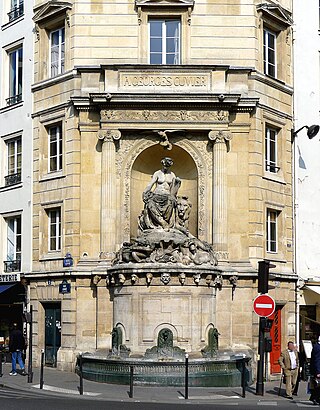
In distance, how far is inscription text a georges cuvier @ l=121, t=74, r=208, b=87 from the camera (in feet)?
99.8

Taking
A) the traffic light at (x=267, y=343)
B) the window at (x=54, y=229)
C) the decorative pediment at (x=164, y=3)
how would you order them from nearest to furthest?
the traffic light at (x=267, y=343) < the decorative pediment at (x=164, y=3) < the window at (x=54, y=229)

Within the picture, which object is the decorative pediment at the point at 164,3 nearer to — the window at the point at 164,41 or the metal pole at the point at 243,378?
the window at the point at 164,41

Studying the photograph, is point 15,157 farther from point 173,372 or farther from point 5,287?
point 173,372

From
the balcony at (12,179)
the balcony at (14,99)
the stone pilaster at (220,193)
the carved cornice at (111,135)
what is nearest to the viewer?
the stone pilaster at (220,193)

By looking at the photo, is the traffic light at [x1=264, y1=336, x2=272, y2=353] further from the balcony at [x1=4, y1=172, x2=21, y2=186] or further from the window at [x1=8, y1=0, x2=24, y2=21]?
the window at [x1=8, y1=0, x2=24, y2=21]

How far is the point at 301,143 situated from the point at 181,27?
6.40 meters

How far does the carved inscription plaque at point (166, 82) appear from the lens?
99.8 ft

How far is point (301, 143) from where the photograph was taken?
34.1 m

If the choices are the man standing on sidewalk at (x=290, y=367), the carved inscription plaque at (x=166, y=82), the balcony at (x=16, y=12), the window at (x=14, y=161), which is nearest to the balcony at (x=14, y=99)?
the window at (x=14, y=161)

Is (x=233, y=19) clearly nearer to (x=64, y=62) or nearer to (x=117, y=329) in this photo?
Result: (x=64, y=62)

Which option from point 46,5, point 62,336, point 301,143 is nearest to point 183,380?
point 62,336

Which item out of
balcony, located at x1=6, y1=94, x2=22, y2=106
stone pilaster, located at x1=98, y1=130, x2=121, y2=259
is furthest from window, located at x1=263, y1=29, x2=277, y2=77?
balcony, located at x1=6, y1=94, x2=22, y2=106

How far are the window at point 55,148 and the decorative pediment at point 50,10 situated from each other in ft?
12.8

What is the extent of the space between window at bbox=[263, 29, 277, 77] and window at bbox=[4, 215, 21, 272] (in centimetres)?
1067
